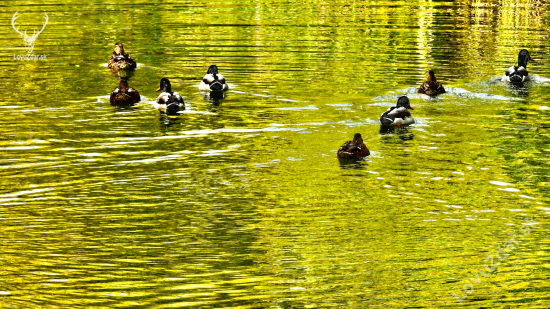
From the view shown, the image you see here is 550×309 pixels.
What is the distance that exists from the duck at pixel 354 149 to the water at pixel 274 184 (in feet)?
0.73

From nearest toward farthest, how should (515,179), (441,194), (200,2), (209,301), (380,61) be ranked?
1. (209,301)
2. (441,194)
3. (515,179)
4. (380,61)
5. (200,2)

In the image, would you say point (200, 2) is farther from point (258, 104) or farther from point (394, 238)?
point (394, 238)

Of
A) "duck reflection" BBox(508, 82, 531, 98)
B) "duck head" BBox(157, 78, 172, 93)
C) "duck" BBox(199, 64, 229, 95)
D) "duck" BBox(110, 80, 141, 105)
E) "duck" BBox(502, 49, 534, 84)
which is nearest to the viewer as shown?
"duck" BBox(110, 80, 141, 105)

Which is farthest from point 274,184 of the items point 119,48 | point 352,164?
point 119,48

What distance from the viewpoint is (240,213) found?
49.4ft

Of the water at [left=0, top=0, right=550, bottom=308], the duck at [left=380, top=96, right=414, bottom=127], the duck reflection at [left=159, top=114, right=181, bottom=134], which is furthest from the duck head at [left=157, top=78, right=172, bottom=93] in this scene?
the duck at [left=380, top=96, right=414, bottom=127]

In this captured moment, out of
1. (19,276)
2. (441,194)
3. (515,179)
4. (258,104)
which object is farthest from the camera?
(258,104)

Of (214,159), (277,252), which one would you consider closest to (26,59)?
(214,159)

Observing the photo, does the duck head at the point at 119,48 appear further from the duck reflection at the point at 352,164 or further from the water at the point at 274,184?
the duck reflection at the point at 352,164

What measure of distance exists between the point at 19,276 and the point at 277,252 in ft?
13.0

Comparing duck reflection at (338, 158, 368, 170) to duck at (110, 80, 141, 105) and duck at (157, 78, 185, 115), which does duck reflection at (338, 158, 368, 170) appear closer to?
duck at (157, 78, 185, 115)

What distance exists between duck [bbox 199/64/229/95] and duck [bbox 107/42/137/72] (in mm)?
4140

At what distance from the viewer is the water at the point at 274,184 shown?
39.8ft

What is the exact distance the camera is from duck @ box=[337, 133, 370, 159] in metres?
18.0
